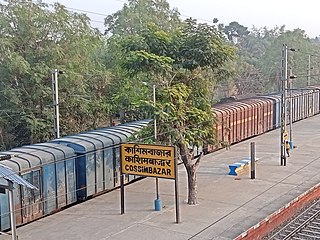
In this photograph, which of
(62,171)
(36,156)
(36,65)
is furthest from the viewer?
(36,65)

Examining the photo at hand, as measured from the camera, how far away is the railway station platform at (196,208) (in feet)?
46.3

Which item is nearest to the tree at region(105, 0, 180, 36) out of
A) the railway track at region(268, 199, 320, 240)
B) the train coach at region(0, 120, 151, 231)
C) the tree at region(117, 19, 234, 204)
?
the train coach at region(0, 120, 151, 231)

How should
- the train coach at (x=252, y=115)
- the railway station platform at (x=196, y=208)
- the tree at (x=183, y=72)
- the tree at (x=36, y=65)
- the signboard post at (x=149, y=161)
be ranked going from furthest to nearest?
the train coach at (x=252, y=115) → the tree at (x=36, y=65) → the tree at (x=183, y=72) → the signboard post at (x=149, y=161) → the railway station platform at (x=196, y=208)

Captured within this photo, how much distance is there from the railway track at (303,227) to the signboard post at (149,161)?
3480 millimetres

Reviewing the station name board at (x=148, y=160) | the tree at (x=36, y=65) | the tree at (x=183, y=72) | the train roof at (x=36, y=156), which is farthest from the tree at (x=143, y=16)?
the station name board at (x=148, y=160)

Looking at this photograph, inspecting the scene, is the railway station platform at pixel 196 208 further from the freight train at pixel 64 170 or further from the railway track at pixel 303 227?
the railway track at pixel 303 227

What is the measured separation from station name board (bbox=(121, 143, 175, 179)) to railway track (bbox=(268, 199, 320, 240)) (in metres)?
3.99

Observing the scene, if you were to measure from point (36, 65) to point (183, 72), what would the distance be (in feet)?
40.4

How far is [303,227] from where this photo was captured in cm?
1559

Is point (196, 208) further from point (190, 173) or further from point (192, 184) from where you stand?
point (190, 173)

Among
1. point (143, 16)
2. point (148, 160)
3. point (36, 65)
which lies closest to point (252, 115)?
point (143, 16)

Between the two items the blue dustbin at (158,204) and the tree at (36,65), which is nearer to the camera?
the blue dustbin at (158,204)

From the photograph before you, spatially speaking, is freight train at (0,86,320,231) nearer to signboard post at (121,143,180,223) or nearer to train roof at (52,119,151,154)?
train roof at (52,119,151,154)

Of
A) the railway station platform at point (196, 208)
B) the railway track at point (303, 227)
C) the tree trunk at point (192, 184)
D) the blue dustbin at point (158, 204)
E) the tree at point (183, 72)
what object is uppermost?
the tree at point (183, 72)
